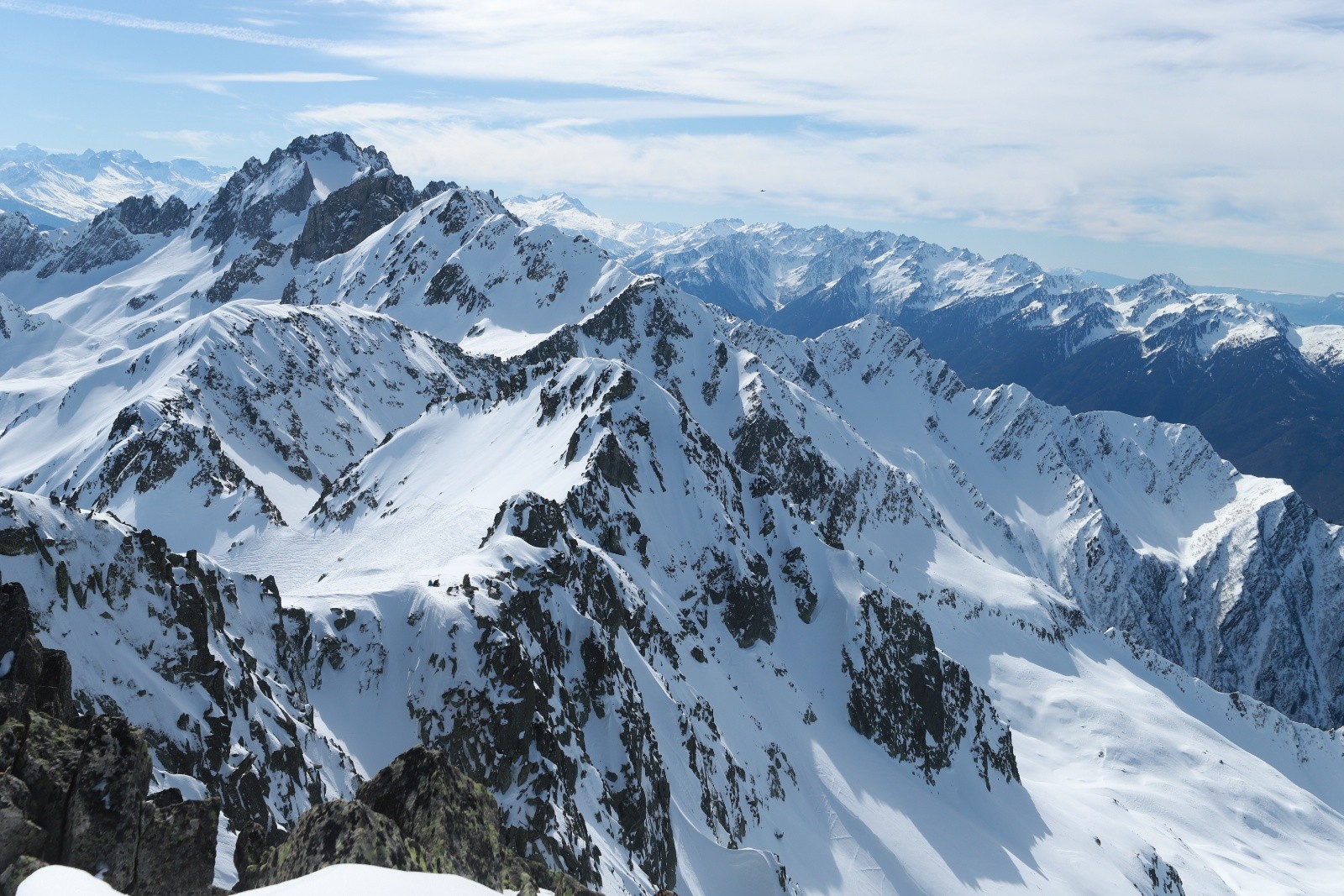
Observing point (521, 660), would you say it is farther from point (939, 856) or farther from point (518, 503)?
point (939, 856)

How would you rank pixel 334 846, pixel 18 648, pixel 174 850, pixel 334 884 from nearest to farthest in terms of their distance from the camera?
pixel 334 884 < pixel 334 846 < pixel 174 850 < pixel 18 648

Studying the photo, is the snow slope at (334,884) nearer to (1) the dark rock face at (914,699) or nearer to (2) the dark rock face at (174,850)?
(2) the dark rock face at (174,850)

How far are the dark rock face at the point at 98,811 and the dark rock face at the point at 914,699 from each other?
3587 inches

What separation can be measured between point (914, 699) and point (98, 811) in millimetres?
100641

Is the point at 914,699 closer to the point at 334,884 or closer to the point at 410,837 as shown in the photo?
the point at 410,837

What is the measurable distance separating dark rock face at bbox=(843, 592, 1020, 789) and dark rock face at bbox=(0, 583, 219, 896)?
9111cm

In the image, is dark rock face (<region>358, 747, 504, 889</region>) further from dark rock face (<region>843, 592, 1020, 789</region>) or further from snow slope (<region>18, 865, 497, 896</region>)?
dark rock face (<region>843, 592, 1020, 789</region>)

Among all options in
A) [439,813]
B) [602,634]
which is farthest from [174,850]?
[602,634]

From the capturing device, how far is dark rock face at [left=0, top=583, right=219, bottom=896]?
1529 cm

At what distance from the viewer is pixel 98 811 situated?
16.0 meters

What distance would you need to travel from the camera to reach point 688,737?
231 feet

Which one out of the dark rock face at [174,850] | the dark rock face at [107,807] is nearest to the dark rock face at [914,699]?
the dark rock face at [174,850]

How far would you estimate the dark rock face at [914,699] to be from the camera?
10088 centimetres

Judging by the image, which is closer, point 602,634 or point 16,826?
point 16,826
